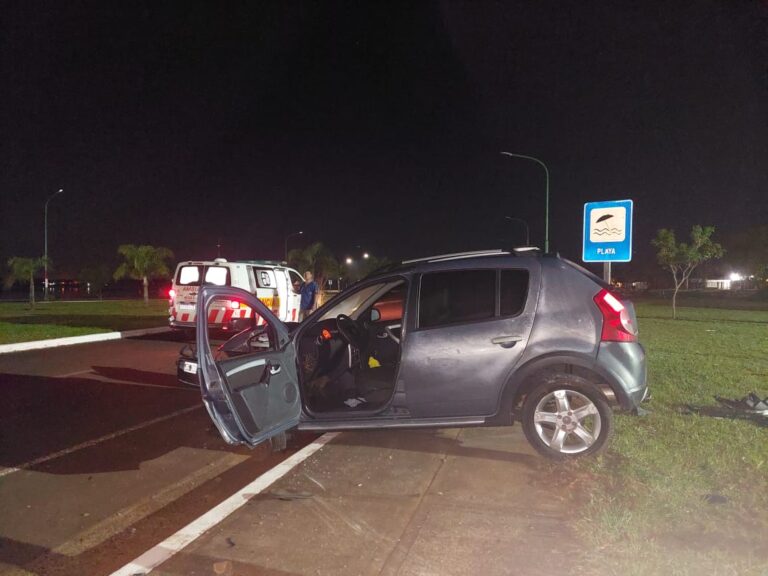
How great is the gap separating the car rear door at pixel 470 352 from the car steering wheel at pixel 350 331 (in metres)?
0.95

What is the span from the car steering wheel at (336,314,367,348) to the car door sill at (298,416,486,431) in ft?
3.36

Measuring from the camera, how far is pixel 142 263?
38219 mm

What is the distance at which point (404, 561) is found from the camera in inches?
136

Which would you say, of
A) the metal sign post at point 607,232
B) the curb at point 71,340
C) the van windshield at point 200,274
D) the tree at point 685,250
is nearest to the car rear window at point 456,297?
the metal sign post at point 607,232

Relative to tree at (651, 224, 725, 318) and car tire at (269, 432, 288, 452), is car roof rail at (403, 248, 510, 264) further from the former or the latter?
tree at (651, 224, 725, 318)

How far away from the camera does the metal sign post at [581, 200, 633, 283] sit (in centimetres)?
878

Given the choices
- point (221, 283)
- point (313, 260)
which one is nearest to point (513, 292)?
point (221, 283)

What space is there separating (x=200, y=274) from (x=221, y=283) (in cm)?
56

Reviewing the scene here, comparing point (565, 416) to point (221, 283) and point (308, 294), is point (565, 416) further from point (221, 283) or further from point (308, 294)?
point (221, 283)

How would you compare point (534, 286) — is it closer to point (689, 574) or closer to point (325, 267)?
point (689, 574)

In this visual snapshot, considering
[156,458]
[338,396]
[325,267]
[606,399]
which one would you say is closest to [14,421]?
[156,458]

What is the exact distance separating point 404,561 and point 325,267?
192 feet

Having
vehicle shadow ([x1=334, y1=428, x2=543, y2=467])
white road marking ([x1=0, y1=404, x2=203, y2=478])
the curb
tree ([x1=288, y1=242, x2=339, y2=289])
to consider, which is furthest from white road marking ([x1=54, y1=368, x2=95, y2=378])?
tree ([x1=288, y1=242, x2=339, y2=289])

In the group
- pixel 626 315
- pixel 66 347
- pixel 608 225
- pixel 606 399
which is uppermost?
pixel 608 225
